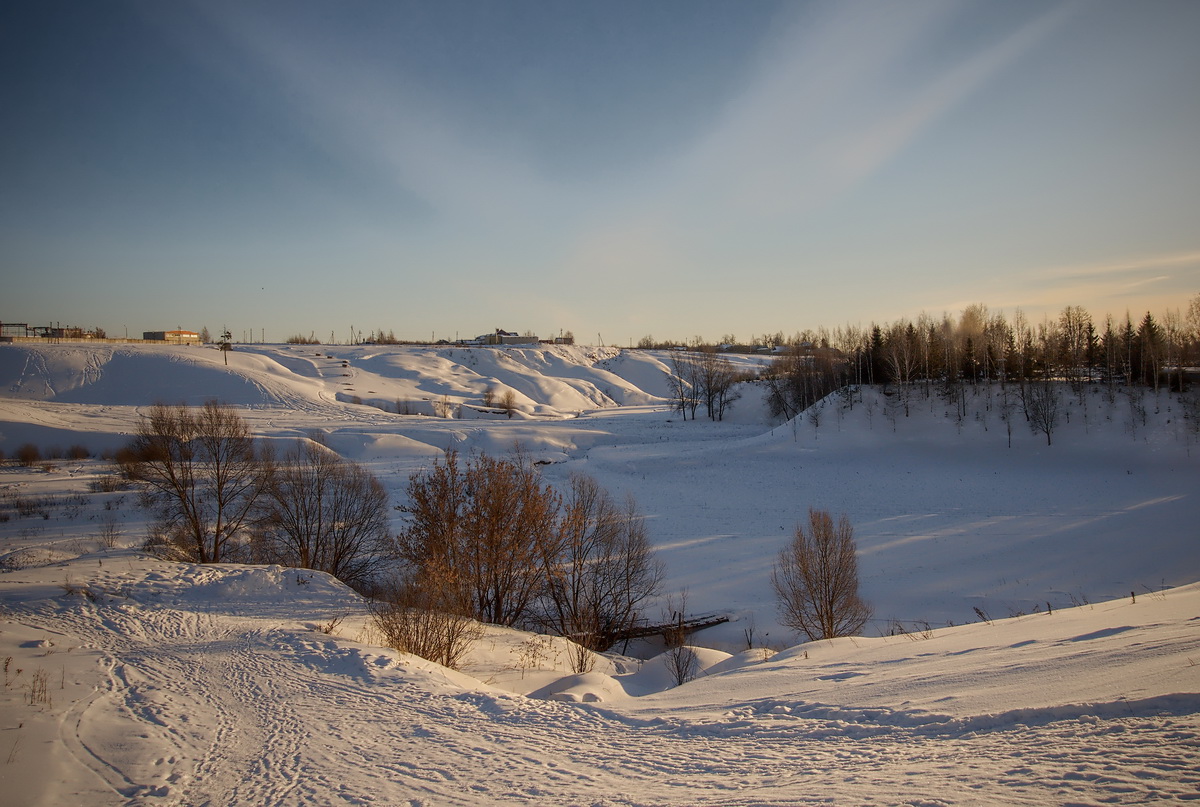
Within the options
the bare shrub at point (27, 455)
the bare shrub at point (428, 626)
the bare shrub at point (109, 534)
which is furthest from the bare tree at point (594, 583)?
the bare shrub at point (27, 455)

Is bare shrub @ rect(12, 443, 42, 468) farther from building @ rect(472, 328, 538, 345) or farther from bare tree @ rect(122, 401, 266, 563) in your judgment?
building @ rect(472, 328, 538, 345)

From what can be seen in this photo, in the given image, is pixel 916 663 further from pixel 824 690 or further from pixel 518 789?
pixel 518 789

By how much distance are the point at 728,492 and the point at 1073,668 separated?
30088 millimetres

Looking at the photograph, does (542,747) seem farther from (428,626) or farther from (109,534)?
(109,534)

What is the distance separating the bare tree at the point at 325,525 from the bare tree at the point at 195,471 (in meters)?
1.12

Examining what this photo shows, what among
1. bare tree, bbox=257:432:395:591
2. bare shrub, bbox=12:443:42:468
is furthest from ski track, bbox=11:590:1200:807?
bare shrub, bbox=12:443:42:468

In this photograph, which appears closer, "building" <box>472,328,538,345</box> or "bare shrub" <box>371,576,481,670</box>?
"bare shrub" <box>371,576,481,670</box>

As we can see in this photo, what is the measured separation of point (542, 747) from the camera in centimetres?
685

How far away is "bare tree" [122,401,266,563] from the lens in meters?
21.3

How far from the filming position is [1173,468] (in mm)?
30828

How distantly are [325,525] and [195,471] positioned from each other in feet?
18.3

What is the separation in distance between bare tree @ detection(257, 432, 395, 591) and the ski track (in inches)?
528

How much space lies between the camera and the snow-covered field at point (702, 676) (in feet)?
17.3

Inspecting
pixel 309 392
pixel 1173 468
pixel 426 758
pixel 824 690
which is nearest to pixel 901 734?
pixel 824 690
